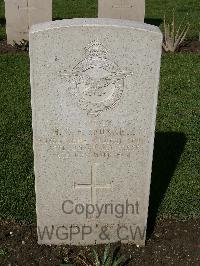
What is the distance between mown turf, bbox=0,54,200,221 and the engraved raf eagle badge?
1.48m

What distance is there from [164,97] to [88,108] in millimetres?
4022

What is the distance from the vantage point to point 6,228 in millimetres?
4105

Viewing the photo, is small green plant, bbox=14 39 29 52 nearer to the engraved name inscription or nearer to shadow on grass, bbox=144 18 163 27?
shadow on grass, bbox=144 18 163 27

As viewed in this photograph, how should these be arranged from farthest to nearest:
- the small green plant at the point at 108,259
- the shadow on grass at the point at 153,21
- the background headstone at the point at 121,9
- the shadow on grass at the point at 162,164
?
1. the shadow on grass at the point at 153,21
2. the background headstone at the point at 121,9
3. the shadow on grass at the point at 162,164
4. the small green plant at the point at 108,259

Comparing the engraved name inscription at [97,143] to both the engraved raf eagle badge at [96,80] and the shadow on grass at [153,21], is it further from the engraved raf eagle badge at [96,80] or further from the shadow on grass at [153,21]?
the shadow on grass at [153,21]

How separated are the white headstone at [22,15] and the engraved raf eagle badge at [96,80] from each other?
6.51m

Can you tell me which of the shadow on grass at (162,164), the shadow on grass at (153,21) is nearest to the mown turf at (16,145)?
the shadow on grass at (162,164)

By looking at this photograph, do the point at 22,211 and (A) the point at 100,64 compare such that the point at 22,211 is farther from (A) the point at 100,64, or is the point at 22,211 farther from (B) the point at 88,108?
(A) the point at 100,64

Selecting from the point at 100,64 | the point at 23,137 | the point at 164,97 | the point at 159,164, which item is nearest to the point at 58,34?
the point at 100,64

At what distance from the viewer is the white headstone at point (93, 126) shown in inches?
119

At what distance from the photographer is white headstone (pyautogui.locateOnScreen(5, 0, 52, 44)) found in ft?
30.7

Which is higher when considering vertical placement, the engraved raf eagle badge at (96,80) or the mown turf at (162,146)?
the engraved raf eagle badge at (96,80)

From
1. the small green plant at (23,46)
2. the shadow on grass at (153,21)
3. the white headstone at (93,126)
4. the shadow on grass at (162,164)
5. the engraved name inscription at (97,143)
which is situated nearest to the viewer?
the white headstone at (93,126)

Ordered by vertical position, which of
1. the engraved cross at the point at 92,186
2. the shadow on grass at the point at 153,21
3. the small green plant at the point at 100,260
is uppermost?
the engraved cross at the point at 92,186
